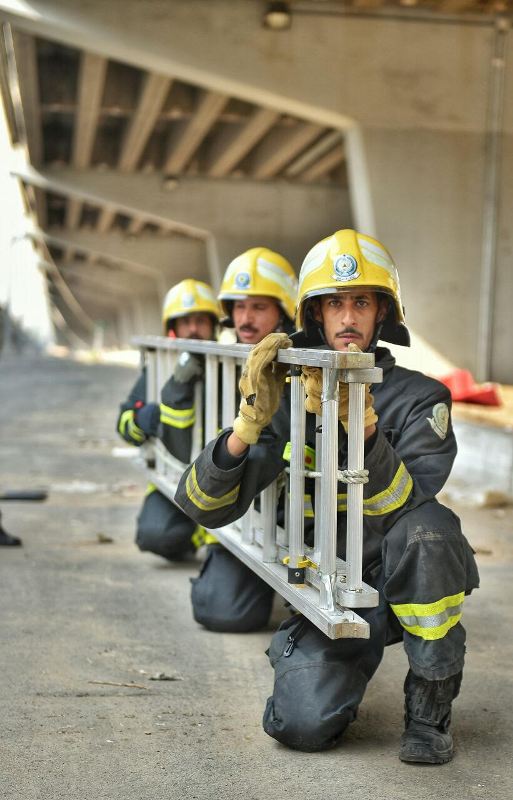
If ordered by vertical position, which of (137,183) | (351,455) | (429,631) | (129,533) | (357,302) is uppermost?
(137,183)

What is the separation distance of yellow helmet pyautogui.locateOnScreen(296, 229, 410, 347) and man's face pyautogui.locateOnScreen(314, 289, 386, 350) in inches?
2.3

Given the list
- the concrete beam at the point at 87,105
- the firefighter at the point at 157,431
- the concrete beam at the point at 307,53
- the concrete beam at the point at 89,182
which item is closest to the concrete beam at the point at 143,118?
the concrete beam at the point at 89,182

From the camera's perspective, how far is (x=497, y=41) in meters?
12.8

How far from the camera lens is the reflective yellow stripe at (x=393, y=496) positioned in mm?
3229

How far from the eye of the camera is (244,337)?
542 centimetres

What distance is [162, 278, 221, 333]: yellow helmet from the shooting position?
20.8 ft

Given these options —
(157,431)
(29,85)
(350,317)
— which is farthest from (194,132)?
(350,317)

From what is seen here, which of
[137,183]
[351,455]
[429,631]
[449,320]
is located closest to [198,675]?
[429,631]

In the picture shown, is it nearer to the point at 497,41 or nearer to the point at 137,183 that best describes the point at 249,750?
the point at 497,41

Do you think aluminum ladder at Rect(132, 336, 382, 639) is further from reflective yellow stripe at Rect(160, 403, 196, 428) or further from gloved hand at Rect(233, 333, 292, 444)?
reflective yellow stripe at Rect(160, 403, 196, 428)

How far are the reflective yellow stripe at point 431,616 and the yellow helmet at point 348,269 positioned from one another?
1.04m

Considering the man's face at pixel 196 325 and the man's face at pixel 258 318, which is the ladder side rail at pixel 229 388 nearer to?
the man's face at pixel 258 318

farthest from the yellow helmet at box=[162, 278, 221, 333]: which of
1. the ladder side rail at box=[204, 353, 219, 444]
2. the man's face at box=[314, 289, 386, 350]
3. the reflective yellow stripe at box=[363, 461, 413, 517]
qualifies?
the reflective yellow stripe at box=[363, 461, 413, 517]

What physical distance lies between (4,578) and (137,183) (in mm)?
19238
